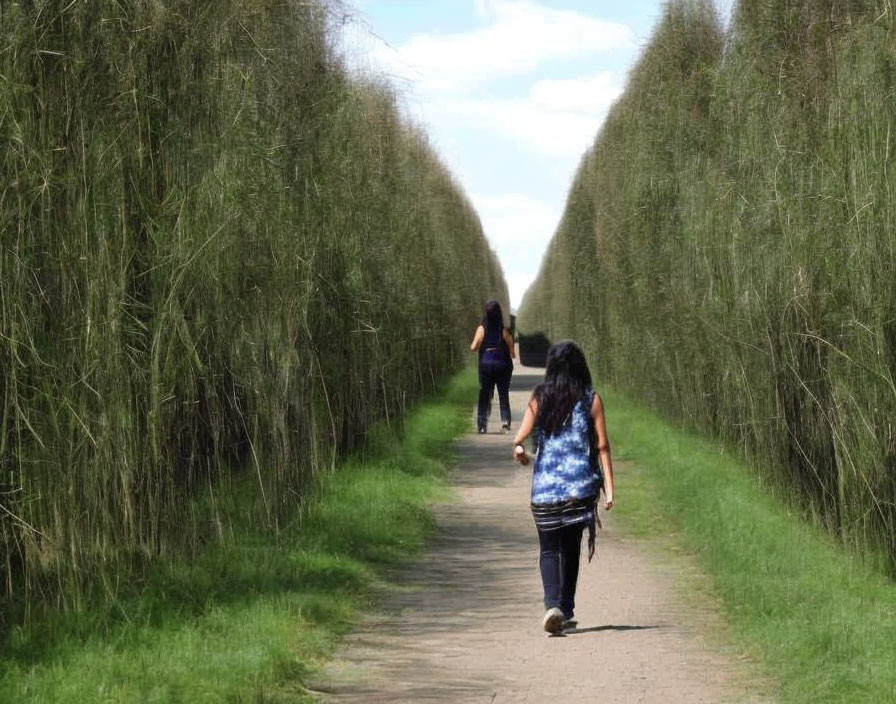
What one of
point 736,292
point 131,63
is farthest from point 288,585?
point 736,292

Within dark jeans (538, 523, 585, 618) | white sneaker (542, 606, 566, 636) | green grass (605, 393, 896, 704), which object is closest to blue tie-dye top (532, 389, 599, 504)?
dark jeans (538, 523, 585, 618)

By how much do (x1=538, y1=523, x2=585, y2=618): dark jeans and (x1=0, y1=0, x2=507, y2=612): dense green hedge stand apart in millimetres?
2220

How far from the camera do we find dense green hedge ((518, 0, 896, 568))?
979 centimetres

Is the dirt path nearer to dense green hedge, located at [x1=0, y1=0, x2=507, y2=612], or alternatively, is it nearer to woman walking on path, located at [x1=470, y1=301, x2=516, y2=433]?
dense green hedge, located at [x1=0, y1=0, x2=507, y2=612]

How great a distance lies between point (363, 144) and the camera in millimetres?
16781

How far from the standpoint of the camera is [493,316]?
70.2 ft

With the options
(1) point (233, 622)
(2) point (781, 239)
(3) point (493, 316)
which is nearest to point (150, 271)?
(1) point (233, 622)

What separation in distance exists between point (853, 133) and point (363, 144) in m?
7.65

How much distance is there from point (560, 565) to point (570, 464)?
1.84ft

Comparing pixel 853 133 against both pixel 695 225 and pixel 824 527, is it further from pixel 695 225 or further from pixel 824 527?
pixel 695 225

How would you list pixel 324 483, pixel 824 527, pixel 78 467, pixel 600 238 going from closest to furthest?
pixel 78 467, pixel 824 527, pixel 324 483, pixel 600 238

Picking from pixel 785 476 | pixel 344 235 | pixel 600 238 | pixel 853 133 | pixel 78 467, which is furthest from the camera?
pixel 600 238

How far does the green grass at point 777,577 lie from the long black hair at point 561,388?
1.49 metres

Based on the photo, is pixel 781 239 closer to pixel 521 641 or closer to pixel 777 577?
pixel 777 577
